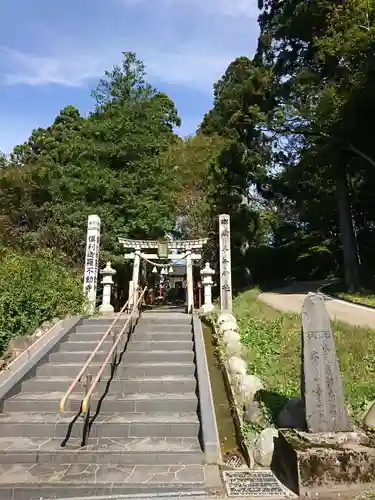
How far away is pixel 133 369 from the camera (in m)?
7.09

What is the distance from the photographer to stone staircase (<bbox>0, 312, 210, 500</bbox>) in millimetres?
4355

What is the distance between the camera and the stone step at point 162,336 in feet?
27.9

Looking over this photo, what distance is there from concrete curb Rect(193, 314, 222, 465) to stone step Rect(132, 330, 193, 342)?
0.64 metres

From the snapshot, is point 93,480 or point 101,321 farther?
point 101,321

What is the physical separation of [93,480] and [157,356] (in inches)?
131

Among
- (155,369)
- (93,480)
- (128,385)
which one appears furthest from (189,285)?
(93,480)

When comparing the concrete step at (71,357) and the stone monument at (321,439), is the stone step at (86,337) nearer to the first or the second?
the concrete step at (71,357)

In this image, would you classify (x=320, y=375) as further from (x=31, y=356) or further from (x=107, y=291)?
(x=107, y=291)

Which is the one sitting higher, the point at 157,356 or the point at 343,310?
the point at 343,310

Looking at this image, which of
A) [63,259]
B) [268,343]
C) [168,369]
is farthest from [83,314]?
[63,259]

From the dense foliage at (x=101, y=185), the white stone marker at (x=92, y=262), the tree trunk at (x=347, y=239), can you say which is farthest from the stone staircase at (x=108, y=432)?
the tree trunk at (x=347, y=239)

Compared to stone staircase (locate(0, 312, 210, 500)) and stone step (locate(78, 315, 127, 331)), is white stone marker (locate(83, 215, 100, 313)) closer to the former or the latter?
stone step (locate(78, 315, 127, 331))

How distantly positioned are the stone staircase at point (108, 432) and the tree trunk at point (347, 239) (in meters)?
12.1

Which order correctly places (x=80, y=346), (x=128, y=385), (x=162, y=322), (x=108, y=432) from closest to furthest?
1. (x=108, y=432)
2. (x=128, y=385)
3. (x=80, y=346)
4. (x=162, y=322)
